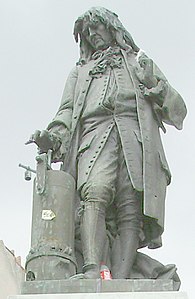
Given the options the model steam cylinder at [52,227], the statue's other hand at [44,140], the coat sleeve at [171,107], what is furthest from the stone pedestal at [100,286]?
the coat sleeve at [171,107]

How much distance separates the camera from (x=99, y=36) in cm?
1109

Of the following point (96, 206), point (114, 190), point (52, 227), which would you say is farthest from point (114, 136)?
point (52, 227)

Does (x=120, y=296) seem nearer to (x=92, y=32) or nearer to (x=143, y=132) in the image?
(x=143, y=132)

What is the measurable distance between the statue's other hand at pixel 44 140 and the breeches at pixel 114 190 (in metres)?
0.49

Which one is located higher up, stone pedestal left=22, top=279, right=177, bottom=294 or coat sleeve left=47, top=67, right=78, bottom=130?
coat sleeve left=47, top=67, right=78, bottom=130

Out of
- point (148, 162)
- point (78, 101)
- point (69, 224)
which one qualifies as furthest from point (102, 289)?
point (78, 101)

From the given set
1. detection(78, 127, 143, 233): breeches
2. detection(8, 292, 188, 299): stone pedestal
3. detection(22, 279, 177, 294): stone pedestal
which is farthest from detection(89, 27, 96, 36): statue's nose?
detection(8, 292, 188, 299): stone pedestal

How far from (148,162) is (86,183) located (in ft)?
2.18

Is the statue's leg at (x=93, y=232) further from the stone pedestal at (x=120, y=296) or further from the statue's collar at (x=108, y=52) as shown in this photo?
the statue's collar at (x=108, y=52)

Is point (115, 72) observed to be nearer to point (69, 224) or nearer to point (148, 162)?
point (148, 162)

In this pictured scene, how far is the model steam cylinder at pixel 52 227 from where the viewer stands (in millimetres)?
9359

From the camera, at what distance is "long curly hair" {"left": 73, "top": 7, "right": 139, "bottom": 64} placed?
11.0 metres

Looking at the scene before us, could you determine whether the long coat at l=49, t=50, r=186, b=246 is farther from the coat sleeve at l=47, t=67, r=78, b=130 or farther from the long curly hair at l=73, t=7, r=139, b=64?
the long curly hair at l=73, t=7, r=139, b=64

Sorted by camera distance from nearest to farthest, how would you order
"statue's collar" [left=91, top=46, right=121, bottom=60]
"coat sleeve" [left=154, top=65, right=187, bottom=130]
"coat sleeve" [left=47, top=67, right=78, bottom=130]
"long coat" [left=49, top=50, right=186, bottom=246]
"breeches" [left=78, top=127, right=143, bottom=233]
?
"breeches" [left=78, top=127, right=143, bottom=233]
"long coat" [left=49, top=50, right=186, bottom=246]
"coat sleeve" [left=154, top=65, right=187, bottom=130]
"coat sleeve" [left=47, top=67, right=78, bottom=130]
"statue's collar" [left=91, top=46, right=121, bottom=60]
